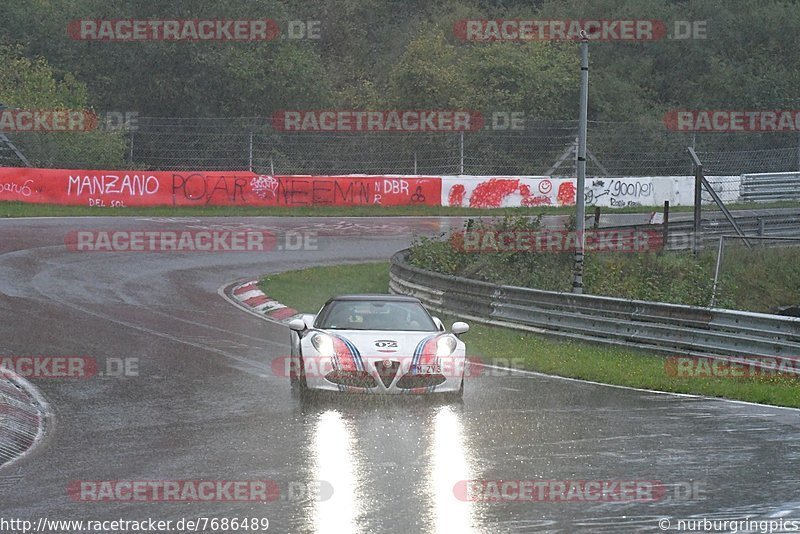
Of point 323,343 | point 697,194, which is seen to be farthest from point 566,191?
point 323,343

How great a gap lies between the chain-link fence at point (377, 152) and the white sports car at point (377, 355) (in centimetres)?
2341

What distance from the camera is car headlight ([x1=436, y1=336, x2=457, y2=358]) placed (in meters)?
12.9

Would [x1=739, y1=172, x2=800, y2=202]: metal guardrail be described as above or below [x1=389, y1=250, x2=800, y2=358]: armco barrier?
above

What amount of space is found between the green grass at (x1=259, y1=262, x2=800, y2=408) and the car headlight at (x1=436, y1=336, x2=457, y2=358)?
2.66m

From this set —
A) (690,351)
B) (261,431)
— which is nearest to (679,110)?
(690,351)

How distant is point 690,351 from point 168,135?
25465mm

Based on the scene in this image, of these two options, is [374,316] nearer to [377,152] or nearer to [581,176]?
[581,176]

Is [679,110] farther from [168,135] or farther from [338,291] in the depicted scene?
[338,291]

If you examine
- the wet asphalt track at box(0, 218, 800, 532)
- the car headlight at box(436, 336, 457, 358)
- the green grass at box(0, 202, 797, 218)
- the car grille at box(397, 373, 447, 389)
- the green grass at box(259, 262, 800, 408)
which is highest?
the green grass at box(0, 202, 797, 218)

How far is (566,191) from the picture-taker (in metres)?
40.5

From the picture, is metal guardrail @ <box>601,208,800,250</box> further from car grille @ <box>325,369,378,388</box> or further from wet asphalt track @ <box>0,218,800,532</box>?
car grille @ <box>325,369,378,388</box>

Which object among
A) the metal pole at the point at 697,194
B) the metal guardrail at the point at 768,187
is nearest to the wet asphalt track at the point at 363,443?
the metal pole at the point at 697,194

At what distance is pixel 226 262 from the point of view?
27391 millimetres

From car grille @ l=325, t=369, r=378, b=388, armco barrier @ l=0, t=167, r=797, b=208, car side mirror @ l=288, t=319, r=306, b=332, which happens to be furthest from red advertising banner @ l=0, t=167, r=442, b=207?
car grille @ l=325, t=369, r=378, b=388
